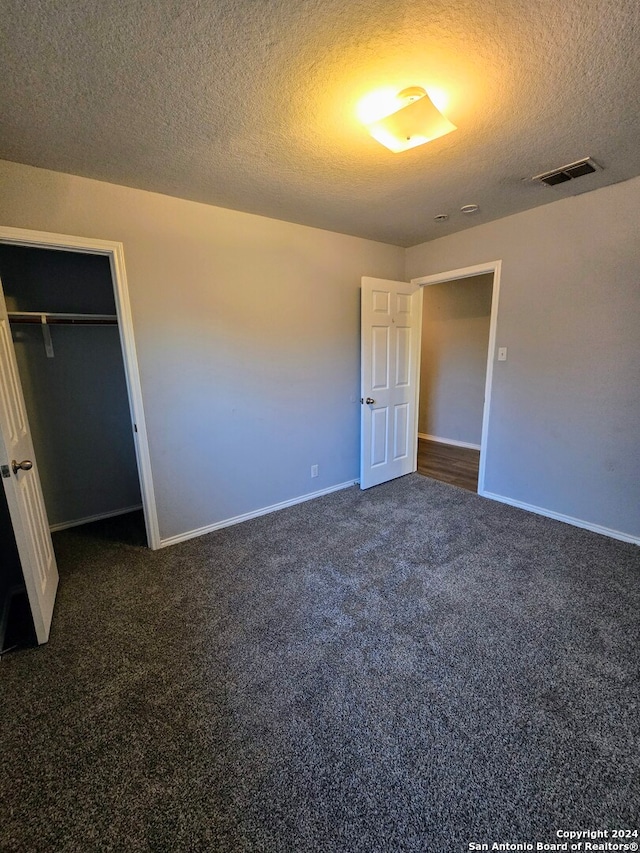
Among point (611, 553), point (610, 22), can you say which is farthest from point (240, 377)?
point (611, 553)

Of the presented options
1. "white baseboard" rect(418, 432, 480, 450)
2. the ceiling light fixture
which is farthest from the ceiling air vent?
"white baseboard" rect(418, 432, 480, 450)

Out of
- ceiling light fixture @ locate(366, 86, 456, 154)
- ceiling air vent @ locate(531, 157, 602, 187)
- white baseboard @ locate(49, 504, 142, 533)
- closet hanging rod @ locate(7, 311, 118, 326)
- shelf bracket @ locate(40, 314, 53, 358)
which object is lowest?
white baseboard @ locate(49, 504, 142, 533)

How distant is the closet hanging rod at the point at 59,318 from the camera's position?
8.48ft

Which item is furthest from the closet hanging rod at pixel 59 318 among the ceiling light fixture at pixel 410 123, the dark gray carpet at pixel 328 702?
the ceiling light fixture at pixel 410 123

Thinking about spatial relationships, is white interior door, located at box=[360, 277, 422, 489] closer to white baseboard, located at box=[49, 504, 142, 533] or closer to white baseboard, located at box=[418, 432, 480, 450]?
white baseboard, located at box=[418, 432, 480, 450]

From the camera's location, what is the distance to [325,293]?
323 cm

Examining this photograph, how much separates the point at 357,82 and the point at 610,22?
0.86 meters

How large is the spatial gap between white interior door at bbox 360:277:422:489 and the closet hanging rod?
228 cm

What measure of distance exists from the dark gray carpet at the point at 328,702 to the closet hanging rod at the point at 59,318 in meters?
1.84

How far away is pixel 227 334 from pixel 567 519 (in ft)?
10.5

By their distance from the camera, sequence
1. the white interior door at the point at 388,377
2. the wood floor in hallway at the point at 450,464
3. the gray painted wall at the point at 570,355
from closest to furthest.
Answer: the gray painted wall at the point at 570,355 < the white interior door at the point at 388,377 < the wood floor in hallway at the point at 450,464

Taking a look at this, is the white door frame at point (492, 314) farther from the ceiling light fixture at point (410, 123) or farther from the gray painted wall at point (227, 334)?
the ceiling light fixture at point (410, 123)

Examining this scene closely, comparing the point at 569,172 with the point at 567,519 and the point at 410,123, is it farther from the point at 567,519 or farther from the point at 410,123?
the point at 567,519

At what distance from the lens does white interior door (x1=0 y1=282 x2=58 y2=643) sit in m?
1.64
